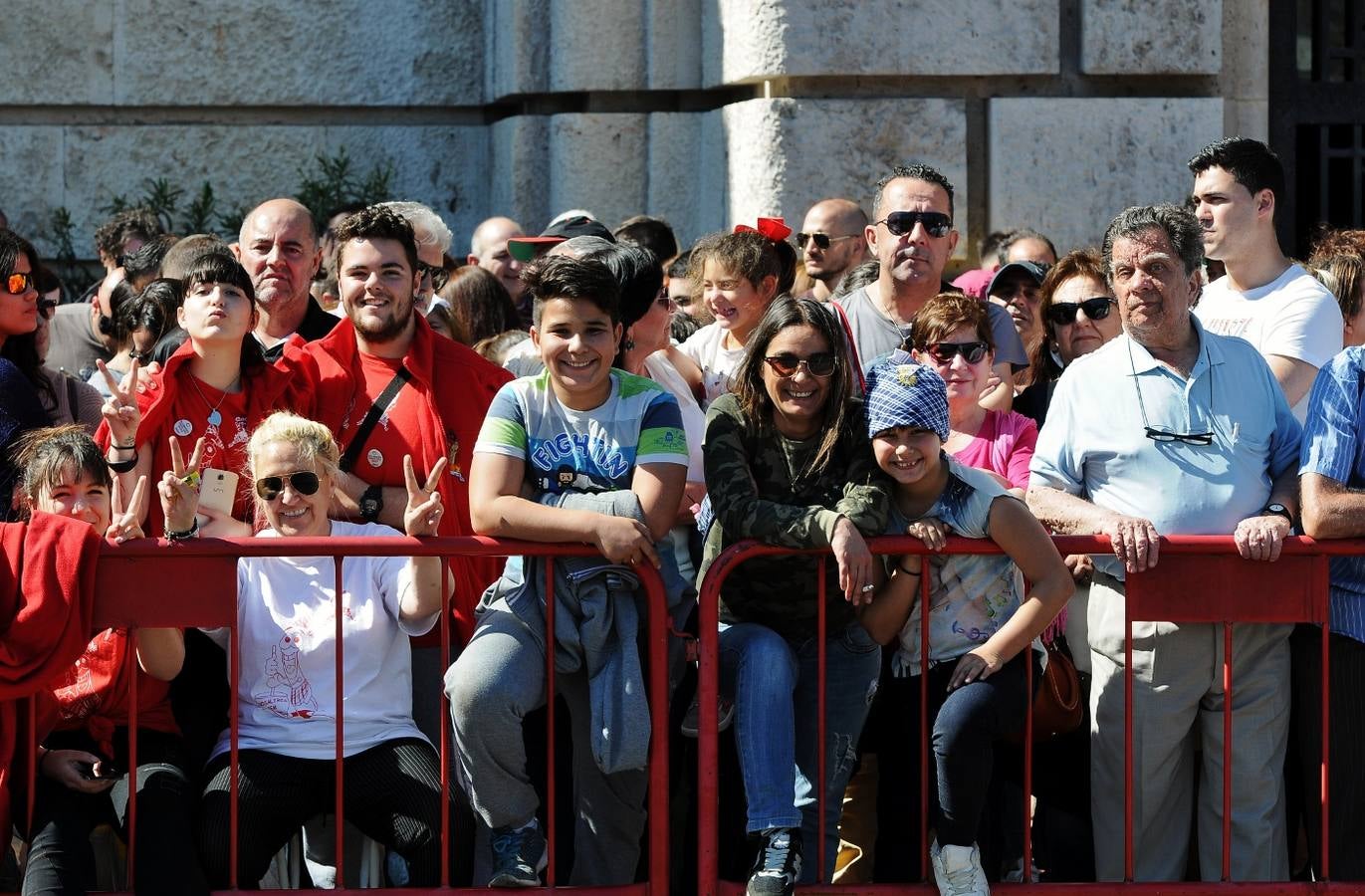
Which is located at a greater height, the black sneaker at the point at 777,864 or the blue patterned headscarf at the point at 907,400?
the blue patterned headscarf at the point at 907,400

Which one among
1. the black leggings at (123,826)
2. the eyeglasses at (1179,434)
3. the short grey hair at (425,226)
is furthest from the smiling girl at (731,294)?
the black leggings at (123,826)

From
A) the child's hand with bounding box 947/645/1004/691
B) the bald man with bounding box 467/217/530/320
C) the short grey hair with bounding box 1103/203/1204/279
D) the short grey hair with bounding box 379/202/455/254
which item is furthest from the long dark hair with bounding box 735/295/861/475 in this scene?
the bald man with bounding box 467/217/530/320

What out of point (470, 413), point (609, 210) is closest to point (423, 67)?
point (609, 210)

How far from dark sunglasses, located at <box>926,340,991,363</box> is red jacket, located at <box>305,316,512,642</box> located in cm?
123

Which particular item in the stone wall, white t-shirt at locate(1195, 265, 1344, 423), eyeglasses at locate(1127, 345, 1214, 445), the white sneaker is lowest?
the white sneaker

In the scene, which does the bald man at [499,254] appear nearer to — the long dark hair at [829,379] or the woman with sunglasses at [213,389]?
the woman with sunglasses at [213,389]

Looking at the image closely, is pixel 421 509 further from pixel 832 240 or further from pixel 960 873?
pixel 832 240

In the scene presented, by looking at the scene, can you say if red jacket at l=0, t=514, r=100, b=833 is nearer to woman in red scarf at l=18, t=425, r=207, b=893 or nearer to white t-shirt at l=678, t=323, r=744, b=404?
woman in red scarf at l=18, t=425, r=207, b=893

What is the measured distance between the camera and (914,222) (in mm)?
6281

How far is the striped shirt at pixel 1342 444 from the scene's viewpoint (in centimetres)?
493

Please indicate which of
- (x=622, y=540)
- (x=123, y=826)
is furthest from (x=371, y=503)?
(x=123, y=826)

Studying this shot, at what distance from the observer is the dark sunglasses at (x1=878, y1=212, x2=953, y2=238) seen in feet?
20.6

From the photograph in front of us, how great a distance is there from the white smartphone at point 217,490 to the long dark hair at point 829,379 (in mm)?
1331

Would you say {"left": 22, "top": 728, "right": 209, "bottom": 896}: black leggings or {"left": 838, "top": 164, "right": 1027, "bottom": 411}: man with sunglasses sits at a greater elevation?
{"left": 838, "top": 164, "right": 1027, "bottom": 411}: man with sunglasses
